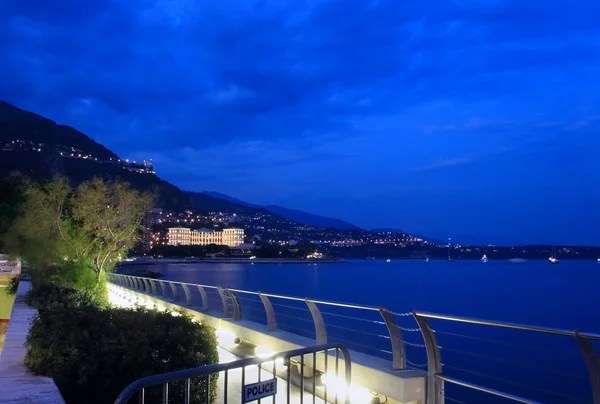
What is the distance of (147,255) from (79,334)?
Answer: 543 ft

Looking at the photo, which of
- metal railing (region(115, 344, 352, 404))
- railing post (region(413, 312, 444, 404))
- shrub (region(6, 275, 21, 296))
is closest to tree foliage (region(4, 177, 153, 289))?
shrub (region(6, 275, 21, 296))

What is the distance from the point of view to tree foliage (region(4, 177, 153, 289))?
23.1 m

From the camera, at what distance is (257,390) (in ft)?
13.0

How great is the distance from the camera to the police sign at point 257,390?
153 inches

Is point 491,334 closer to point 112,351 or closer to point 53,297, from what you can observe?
point 53,297

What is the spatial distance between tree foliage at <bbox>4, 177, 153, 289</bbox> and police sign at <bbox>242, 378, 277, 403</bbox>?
19430 millimetres

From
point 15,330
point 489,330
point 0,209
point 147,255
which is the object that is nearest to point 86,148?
point 147,255

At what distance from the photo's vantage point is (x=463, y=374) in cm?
2508

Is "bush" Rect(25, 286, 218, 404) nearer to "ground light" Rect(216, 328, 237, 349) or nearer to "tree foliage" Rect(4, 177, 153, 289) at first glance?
"ground light" Rect(216, 328, 237, 349)

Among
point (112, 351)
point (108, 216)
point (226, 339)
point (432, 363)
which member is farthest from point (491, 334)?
point (112, 351)

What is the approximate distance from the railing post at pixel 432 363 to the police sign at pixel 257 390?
7.82ft

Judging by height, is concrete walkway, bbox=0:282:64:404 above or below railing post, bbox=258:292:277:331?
below

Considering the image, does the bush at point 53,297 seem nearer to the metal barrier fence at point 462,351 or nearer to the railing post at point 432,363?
the metal barrier fence at point 462,351

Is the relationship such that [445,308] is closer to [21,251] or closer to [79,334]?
[21,251]
